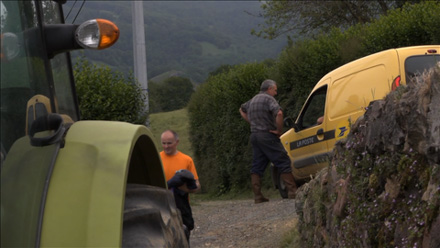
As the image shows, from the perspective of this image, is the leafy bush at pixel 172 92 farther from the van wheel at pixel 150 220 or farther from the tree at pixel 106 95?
the van wheel at pixel 150 220

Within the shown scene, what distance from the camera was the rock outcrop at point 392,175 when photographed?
420cm

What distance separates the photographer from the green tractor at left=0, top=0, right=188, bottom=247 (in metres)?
2.49

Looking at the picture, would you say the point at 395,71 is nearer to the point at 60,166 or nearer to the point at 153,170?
the point at 153,170

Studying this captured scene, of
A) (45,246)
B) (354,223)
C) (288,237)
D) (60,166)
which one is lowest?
(288,237)

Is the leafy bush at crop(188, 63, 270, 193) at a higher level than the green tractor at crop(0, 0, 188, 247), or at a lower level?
lower

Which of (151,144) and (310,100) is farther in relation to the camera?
(310,100)

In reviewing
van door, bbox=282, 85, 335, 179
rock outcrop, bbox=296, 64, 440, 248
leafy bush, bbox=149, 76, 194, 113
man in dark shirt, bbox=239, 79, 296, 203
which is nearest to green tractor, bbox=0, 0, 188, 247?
rock outcrop, bbox=296, 64, 440, 248

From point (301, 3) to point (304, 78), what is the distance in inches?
460

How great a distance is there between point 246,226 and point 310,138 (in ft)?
7.50

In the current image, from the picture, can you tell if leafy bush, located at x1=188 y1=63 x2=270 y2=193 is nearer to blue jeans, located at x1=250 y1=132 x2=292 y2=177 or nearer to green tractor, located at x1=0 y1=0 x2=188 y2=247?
blue jeans, located at x1=250 y1=132 x2=292 y2=177

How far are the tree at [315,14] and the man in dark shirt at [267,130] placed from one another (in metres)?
13.2

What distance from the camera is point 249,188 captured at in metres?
18.2

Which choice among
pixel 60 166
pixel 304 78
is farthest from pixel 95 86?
pixel 60 166

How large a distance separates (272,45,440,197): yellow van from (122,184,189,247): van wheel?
5.01 metres
